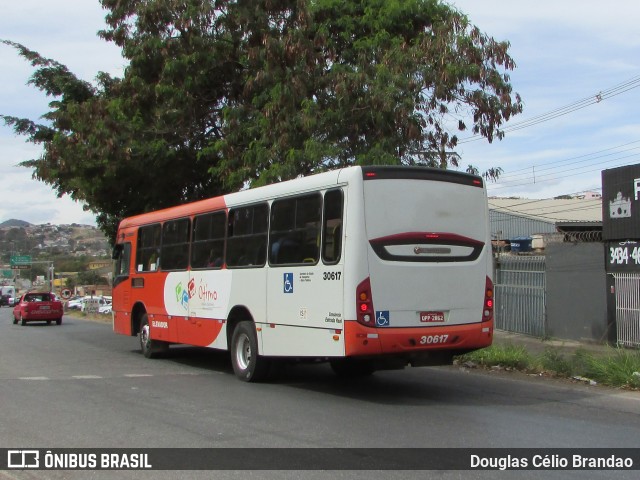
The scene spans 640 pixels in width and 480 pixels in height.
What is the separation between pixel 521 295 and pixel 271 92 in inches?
373

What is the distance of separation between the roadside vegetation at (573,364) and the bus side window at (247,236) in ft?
16.4

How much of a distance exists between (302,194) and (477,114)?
7487 millimetres

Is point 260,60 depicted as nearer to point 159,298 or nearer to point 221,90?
point 221,90

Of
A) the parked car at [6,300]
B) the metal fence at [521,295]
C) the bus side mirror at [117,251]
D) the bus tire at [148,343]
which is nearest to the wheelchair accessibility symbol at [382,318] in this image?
the bus tire at [148,343]

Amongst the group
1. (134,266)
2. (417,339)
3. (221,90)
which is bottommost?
(417,339)

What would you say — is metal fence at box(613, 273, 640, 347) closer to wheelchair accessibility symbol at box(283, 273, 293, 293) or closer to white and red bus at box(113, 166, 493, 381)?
white and red bus at box(113, 166, 493, 381)

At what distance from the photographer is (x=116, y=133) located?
59.7ft

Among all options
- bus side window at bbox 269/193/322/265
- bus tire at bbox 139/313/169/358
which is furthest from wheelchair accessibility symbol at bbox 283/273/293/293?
bus tire at bbox 139/313/169/358

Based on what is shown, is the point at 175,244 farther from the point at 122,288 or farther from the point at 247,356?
the point at 247,356

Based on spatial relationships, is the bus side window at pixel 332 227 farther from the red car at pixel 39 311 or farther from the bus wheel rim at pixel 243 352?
the red car at pixel 39 311

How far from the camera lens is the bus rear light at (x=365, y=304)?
8836 mm

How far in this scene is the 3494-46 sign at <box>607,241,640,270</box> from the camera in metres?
17.0

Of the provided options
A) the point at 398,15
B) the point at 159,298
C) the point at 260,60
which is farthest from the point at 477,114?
the point at 159,298

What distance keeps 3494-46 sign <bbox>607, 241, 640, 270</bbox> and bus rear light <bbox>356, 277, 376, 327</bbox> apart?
1076 centimetres
